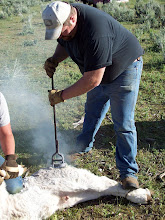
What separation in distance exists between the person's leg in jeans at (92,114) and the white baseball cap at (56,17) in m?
1.02

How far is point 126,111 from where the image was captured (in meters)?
2.97

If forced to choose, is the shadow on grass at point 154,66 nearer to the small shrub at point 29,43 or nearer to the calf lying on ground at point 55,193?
the small shrub at point 29,43

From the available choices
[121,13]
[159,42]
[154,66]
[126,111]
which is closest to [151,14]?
[121,13]

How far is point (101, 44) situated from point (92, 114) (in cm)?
133

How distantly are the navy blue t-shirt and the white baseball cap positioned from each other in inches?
7.7

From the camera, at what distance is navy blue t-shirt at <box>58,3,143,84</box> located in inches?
95.7

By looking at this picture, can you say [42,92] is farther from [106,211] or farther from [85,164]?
[106,211]

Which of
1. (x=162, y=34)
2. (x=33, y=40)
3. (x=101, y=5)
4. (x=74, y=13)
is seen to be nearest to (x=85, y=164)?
(x=74, y=13)

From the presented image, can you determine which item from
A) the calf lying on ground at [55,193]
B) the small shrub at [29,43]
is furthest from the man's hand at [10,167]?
the small shrub at [29,43]

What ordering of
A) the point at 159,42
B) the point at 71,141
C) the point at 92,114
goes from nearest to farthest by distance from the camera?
the point at 92,114 < the point at 71,141 < the point at 159,42

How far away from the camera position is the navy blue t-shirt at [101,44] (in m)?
2.43

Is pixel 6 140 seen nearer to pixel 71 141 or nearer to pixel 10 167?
pixel 10 167

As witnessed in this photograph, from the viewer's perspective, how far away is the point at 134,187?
116 inches

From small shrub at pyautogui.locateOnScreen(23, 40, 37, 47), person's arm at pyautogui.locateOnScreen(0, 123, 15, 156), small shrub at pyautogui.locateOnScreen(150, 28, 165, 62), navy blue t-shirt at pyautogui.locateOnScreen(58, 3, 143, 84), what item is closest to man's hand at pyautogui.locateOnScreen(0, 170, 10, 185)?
person's arm at pyautogui.locateOnScreen(0, 123, 15, 156)
